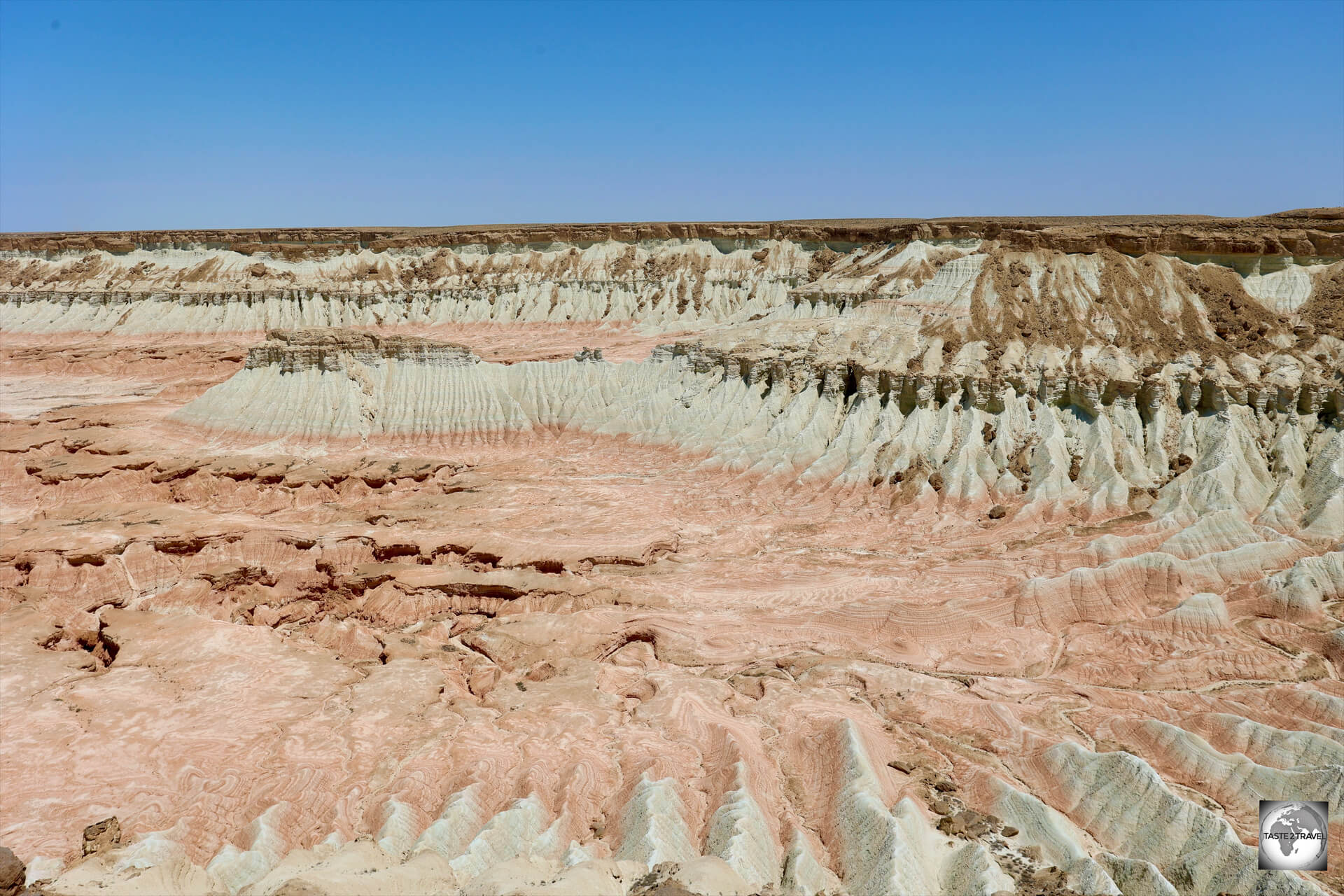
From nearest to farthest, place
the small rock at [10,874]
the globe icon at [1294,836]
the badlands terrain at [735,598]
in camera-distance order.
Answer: the small rock at [10,874], the globe icon at [1294,836], the badlands terrain at [735,598]

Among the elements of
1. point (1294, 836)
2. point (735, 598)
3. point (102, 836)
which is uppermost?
point (1294, 836)

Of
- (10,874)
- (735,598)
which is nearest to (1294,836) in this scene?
(735,598)

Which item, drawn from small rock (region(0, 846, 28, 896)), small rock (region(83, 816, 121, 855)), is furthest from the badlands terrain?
small rock (region(0, 846, 28, 896))

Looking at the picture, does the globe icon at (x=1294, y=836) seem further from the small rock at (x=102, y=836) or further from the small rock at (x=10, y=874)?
the small rock at (x=102, y=836)

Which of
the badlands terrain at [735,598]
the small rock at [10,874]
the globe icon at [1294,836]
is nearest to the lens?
the small rock at [10,874]

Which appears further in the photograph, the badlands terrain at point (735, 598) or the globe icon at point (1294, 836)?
the badlands terrain at point (735, 598)

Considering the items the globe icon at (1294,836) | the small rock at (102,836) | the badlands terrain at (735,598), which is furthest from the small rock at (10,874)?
the globe icon at (1294,836)

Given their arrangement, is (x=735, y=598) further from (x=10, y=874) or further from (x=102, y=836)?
(x=10, y=874)

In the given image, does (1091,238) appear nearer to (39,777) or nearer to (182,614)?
(182,614)
